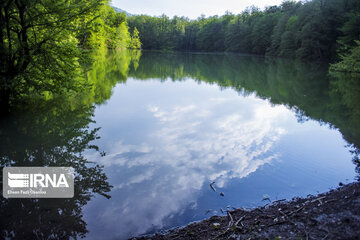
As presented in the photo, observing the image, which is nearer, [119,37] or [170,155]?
[170,155]

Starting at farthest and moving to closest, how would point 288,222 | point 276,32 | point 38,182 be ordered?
1. point 276,32
2. point 38,182
3. point 288,222

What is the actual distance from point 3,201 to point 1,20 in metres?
7.32

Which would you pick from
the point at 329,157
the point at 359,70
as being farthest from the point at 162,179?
the point at 359,70

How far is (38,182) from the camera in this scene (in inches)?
227

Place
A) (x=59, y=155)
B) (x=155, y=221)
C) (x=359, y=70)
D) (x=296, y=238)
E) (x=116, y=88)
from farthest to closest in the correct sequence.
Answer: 1. (x=359, y=70)
2. (x=116, y=88)
3. (x=59, y=155)
4. (x=155, y=221)
5. (x=296, y=238)

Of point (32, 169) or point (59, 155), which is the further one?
point (59, 155)

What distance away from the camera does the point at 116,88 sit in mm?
19203

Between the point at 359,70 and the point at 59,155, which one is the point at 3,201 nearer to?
the point at 59,155

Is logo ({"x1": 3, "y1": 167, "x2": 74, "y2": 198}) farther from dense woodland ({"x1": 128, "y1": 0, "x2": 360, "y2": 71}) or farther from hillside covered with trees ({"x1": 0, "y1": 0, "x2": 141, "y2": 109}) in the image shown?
dense woodland ({"x1": 128, "y1": 0, "x2": 360, "y2": 71})

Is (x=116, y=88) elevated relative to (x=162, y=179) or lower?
elevated

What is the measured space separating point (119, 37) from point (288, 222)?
85052 mm

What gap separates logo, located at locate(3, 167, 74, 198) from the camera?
5.33 m

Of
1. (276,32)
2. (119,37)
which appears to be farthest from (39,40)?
(119,37)

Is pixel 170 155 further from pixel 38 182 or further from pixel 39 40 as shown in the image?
pixel 39 40
